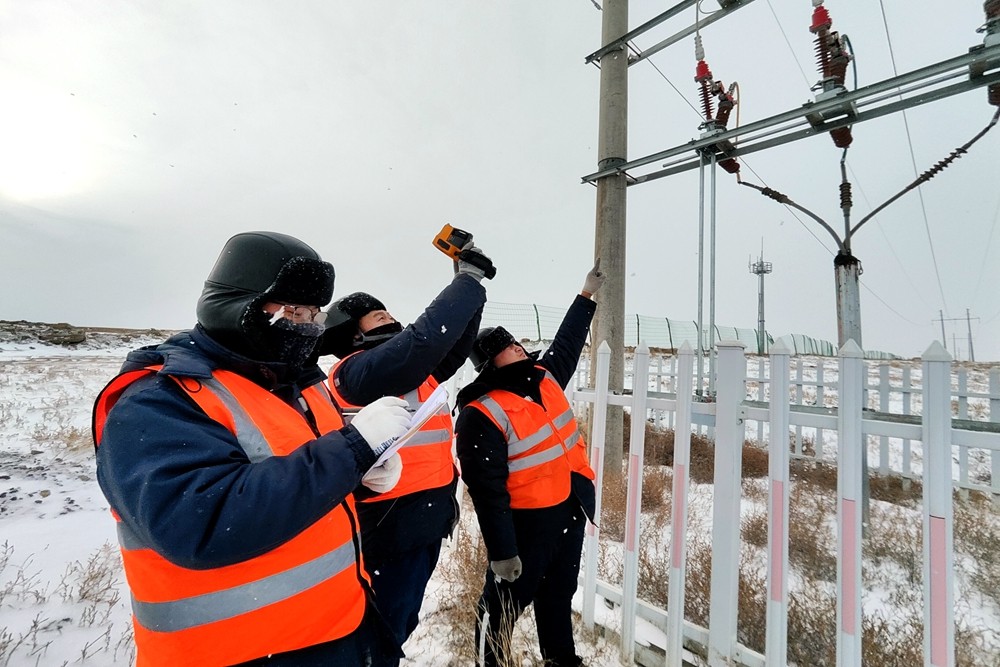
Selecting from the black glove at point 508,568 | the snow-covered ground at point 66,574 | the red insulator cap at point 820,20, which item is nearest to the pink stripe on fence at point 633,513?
the snow-covered ground at point 66,574

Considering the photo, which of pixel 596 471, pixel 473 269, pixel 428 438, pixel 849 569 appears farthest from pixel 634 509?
pixel 473 269

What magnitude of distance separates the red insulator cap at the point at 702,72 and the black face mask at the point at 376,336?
3.15 meters

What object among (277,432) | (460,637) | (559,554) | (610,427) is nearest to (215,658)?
(277,432)

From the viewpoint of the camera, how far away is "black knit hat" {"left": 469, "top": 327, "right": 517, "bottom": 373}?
254 centimetres

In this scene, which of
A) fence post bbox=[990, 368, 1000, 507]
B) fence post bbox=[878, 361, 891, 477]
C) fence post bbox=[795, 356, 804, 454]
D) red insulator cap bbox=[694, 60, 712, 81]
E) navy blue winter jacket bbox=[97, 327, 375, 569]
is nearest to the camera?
navy blue winter jacket bbox=[97, 327, 375, 569]

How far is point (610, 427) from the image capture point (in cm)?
441

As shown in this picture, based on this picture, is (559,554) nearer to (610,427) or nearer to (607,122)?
(610,427)

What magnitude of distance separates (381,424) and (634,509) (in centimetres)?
210

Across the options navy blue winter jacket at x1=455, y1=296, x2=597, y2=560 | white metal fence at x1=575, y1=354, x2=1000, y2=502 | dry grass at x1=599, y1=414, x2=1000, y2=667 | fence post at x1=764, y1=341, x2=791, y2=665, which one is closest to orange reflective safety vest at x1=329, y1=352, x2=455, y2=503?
navy blue winter jacket at x1=455, y1=296, x2=597, y2=560

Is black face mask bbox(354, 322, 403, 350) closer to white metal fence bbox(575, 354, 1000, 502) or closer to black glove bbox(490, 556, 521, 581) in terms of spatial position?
black glove bbox(490, 556, 521, 581)

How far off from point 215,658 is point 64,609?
2.83 meters

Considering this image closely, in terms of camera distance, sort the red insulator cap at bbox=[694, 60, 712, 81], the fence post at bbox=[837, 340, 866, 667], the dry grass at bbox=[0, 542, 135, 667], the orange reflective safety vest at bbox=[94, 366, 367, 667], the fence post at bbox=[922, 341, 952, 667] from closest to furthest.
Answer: the orange reflective safety vest at bbox=[94, 366, 367, 667] → the fence post at bbox=[922, 341, 952, 667] → the fence post at bbox=[837, 340, 866, 667] → the dry grass at bbox=[0, 542, 135, 667] → the red insulator cap at bbox=[694, 60, 712, 81]

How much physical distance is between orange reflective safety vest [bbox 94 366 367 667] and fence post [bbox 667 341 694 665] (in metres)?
1.96

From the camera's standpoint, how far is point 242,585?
1.04 metres
